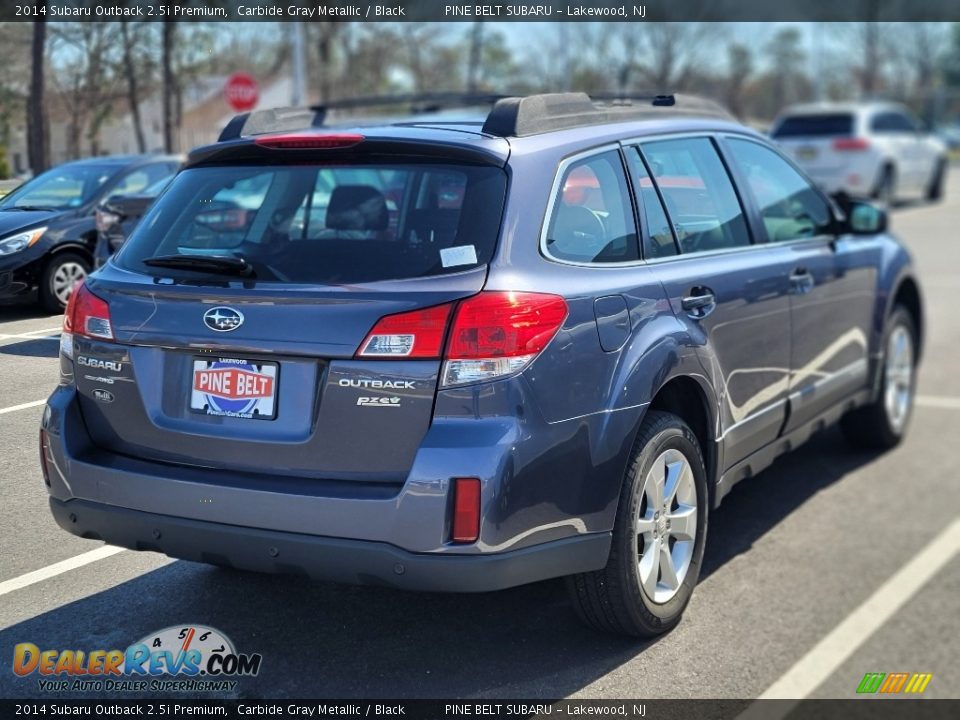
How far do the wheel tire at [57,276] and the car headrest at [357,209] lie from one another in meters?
0.78

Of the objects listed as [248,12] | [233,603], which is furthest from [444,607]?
[248,12]

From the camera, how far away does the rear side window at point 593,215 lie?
330 cm

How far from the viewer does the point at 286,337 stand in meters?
2.94

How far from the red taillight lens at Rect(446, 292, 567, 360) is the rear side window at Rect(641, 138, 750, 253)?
1.11 meters

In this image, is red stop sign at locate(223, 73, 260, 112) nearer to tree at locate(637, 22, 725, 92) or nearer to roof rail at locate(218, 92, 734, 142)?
roof rail at locate(218, 92, 734, 142)

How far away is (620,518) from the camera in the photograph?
3311 millimetres

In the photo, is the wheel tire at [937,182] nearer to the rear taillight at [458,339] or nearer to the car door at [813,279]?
the car door at [813,279]

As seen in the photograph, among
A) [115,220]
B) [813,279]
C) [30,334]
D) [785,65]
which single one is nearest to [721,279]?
[813,279]

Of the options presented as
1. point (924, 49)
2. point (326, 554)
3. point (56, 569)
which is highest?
point (924, 49)

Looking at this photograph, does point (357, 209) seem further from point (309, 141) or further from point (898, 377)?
point (898, 377)

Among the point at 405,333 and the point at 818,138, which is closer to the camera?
the point at 405,333

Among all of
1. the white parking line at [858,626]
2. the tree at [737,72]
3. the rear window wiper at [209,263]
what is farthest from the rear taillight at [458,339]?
the tree at [737,72]

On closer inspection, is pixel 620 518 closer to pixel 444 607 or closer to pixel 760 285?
pixel 444 607

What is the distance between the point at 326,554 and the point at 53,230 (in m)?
1.33
